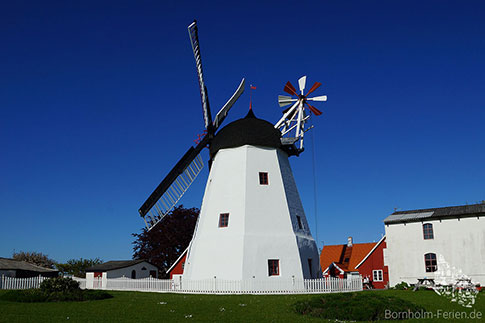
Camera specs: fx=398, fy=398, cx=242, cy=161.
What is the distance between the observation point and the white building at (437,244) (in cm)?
2567

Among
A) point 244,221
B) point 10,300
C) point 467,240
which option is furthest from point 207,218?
point 467,240

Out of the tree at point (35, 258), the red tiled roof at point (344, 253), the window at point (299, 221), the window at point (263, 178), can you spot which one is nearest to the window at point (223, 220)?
the window at point (263, 178)

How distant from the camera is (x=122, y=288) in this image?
81.9 feet

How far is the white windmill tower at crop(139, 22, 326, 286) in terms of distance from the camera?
2208 centimetres

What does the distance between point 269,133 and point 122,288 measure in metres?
13.4

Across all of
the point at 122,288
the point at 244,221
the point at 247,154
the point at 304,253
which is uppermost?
the point at 247,154

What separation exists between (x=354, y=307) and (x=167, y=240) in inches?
1203

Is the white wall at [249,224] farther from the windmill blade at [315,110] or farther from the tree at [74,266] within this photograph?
the tree at [74,266]

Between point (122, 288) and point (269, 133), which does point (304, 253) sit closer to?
point (269, 133)

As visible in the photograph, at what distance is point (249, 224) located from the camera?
22.6m

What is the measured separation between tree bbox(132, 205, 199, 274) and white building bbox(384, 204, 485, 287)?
→ 62.9 feet

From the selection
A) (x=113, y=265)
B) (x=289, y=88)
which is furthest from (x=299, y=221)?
(x=113, y=265)

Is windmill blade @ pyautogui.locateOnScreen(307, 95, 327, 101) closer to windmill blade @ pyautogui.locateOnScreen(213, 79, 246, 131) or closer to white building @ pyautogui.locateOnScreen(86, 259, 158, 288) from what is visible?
windmill blade @ pyautogui.locateOnScreen(213, 79, 246, 131)

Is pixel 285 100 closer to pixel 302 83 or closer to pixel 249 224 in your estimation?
pixel 302 83
